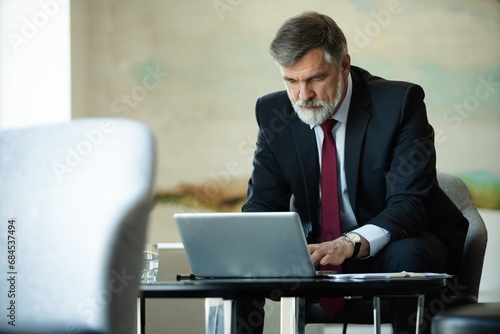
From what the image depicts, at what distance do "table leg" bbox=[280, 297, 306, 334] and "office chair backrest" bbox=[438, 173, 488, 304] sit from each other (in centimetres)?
60

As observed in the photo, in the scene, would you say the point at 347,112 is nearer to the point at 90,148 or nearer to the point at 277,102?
the point at 277,102

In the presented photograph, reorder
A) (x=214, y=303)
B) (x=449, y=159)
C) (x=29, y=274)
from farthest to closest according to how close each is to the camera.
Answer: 1. (x=449, y=159)
2. (x=214, y=303)
3. (x=29, y=274)

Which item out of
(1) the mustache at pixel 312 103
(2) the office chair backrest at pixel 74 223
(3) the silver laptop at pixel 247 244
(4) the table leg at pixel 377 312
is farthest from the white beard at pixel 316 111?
(2) the office chair backrest at pixel 74 223

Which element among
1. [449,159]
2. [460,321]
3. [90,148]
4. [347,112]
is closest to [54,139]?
[90,148]

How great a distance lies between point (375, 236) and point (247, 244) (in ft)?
1.94

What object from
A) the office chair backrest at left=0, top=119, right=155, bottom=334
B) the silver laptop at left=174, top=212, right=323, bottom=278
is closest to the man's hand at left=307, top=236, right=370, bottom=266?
the silver laptop at left=174, top=212, right=323, bottom=278

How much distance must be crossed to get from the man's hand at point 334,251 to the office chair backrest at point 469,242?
384mm

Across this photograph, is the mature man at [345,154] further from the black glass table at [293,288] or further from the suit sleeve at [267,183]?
the black glass table at [293,288]

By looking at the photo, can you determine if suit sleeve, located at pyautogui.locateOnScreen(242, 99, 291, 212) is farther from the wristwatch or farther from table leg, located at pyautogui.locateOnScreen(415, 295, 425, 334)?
table leg, located at pyautogui.locateOnScreen(415, 295, 425, 334)

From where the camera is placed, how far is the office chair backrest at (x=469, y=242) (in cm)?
249

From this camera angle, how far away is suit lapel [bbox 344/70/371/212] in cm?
247

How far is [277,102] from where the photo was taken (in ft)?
8.89

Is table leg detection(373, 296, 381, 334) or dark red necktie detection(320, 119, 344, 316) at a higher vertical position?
dark red necktie detection(320, 119, 344, 316)

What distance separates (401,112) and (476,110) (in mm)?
1526
